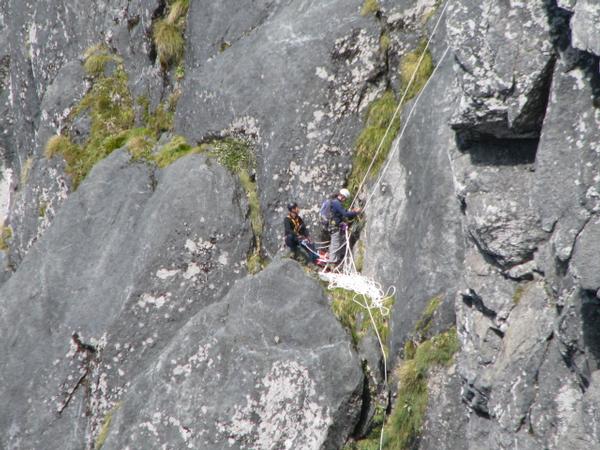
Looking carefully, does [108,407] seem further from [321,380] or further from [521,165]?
[521,165]

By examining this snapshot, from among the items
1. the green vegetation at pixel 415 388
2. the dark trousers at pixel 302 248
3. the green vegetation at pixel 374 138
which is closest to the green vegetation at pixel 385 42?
the green vegetation at pixel 374 138

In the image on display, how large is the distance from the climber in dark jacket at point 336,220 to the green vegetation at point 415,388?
3868 mm

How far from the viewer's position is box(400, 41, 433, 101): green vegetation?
17.9 metres

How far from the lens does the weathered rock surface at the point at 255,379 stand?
15.4 metres

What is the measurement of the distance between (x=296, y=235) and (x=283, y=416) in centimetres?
439

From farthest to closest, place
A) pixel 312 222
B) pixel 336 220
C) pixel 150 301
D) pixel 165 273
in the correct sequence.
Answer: pixel 312 222, pixel 165 273, pixel 150 301, pixel 336 220

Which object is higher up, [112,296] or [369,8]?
[369,8]

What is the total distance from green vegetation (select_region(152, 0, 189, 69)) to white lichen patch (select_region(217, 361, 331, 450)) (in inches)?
443

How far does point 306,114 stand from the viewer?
1917cm

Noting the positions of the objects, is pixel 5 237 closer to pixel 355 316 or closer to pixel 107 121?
pixel 107 121

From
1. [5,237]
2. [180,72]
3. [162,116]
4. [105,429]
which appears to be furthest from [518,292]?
[5,237]

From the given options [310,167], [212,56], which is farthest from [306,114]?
[212,56]

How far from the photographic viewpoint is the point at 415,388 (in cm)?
1452

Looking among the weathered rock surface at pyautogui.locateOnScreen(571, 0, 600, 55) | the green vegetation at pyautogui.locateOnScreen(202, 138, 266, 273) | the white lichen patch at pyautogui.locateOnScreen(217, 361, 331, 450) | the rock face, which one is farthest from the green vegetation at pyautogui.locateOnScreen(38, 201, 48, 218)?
the weathered rock surface at pyautogui.locateOnScreen(571, 0, 600, 55)
